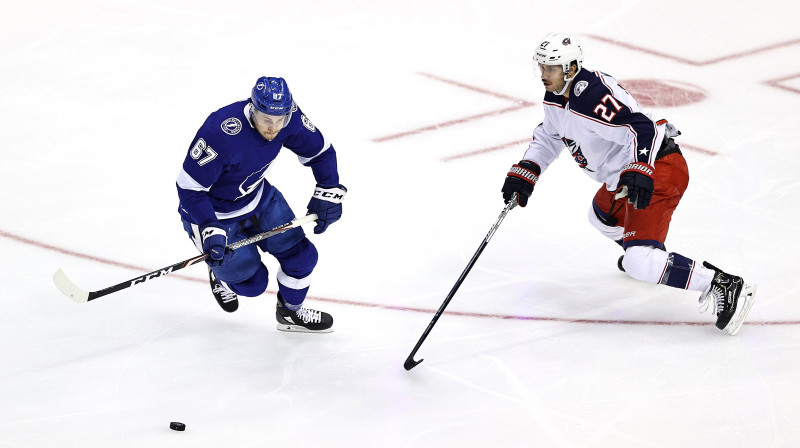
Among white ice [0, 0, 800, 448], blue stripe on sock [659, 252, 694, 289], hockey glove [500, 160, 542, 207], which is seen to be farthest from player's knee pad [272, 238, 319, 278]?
blue stripe on sock [659, 252, 694, 289]

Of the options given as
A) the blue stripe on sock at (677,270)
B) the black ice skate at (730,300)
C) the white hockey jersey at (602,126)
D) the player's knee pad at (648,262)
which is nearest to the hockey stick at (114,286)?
the white hockey jersey at (602,126)

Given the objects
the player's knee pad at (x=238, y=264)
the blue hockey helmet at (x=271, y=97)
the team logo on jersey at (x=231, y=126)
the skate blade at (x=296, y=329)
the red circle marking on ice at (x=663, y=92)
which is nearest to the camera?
the blue hockey helmet at (x=271, y=97)

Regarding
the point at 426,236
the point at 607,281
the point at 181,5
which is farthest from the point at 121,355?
the point at 181,5

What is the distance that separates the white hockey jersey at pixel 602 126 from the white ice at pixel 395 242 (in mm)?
576

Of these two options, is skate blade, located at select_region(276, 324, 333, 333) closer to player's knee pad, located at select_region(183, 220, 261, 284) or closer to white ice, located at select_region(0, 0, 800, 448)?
white ice, located at select_region(0, 0, 800, 448)

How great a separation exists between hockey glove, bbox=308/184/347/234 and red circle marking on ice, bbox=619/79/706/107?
10.1 feet

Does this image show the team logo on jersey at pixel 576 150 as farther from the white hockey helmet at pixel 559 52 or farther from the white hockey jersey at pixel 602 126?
the white hockey helmet at pixel 559 52

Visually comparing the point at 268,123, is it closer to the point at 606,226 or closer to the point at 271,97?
the point at 271,97

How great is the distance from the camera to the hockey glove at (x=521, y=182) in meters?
4.17

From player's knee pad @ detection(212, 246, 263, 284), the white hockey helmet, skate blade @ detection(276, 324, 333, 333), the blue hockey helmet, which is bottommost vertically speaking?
skate blade @ detection(276, 324, 333, 333)

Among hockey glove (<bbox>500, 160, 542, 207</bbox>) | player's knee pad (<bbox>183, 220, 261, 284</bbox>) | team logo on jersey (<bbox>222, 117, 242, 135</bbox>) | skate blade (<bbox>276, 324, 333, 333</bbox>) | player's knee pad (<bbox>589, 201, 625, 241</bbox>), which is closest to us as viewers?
team logo on jersey (<bbox>222, 117, 242, 135</bbox>)

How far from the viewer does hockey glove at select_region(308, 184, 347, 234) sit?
3908mm

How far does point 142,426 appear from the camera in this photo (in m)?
3.38

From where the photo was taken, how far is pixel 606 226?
4.48 meters
